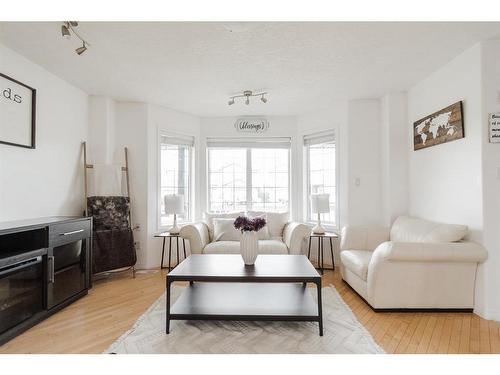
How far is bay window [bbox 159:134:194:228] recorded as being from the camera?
4.27 m

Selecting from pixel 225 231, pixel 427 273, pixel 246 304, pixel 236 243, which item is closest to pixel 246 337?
pixel 246 304

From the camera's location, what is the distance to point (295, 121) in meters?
4.65

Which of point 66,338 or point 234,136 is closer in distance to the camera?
point 66,338

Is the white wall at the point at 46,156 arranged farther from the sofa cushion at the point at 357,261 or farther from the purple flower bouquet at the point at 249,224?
the sofa cushion at the point at 357,261

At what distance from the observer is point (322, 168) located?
4.43 m

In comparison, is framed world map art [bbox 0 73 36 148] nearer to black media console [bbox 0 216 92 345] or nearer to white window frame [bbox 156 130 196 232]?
black media console [bbox 0 216 92 345]

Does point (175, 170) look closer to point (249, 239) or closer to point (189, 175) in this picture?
point (189, 175)

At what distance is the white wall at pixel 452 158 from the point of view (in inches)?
97.0

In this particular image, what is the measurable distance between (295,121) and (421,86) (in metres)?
1.88

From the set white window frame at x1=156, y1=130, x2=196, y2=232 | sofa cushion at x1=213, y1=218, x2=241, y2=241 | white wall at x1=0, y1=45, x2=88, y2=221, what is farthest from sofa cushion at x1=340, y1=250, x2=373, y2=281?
white wall at x1=0, y1=45, x2=88, y2=221

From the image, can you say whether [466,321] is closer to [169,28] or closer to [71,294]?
[169,28]

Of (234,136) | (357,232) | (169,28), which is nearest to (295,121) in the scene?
(234,136)

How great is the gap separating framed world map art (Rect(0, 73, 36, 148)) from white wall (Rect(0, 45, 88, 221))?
70 millimetres

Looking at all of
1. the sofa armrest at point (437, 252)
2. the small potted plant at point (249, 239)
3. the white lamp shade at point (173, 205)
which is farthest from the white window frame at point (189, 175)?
the sofa armrest at point (437, 252)
